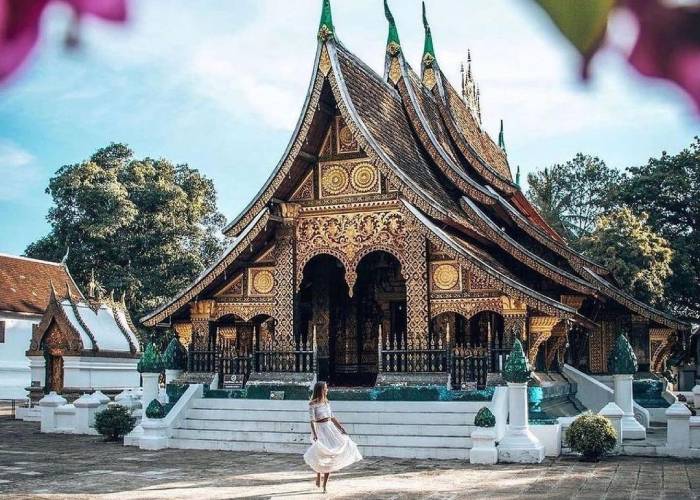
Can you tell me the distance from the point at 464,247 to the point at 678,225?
42.8ft

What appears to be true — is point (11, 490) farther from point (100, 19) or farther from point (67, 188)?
point (100, 19)

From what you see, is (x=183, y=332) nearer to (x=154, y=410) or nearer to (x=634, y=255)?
(x=154, y=410)

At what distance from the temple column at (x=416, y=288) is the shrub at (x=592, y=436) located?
334cm

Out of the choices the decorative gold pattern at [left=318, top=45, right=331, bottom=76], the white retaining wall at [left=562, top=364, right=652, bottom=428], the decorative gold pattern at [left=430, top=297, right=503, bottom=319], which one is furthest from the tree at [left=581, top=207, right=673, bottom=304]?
the decorative gold pattern at [left=318, top=45, right=331, bottom=76]

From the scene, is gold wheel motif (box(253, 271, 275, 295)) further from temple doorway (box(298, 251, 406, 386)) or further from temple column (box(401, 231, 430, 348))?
temple column (box(401, 231, 430, 348))

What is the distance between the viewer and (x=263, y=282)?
1560 cm

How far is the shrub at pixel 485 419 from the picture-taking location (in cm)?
1133

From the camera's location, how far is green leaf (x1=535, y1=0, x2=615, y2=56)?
21.2 inches

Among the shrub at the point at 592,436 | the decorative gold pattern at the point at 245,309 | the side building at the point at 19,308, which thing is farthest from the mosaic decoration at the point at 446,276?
the side building at the point at 19,308

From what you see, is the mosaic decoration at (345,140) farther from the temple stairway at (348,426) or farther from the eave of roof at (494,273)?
the temple stairway at (348,426)

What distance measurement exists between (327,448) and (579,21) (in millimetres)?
8701

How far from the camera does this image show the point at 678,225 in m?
1.27

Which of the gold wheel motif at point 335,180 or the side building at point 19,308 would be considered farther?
the side building at point 19,308

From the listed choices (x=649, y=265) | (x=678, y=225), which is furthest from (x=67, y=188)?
(x=649, y=265)
